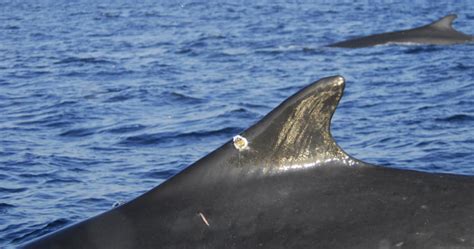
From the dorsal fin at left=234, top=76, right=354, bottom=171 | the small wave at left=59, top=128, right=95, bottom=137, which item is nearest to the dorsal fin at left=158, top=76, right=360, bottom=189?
the dorsal fin at left=234, top=76, right=354, bottom=171

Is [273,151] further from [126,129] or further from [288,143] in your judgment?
[126,129]

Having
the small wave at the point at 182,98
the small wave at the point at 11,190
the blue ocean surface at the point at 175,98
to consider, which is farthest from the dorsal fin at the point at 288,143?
the small wave at the point at 182,98

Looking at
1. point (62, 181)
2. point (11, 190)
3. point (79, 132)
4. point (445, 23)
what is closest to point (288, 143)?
point (11, 190)

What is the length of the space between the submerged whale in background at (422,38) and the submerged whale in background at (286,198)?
21.2 metres

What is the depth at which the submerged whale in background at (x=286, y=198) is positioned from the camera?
5.11 metres

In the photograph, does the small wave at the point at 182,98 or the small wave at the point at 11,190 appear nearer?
the small wave at the point at 11,190

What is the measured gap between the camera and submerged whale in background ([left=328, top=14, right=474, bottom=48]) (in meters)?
26.5

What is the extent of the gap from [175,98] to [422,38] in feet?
30.5

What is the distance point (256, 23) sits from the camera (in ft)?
116

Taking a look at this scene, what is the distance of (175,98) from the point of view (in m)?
19.2

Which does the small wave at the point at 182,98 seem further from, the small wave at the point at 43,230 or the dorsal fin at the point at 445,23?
the dorsal fin at the point at 445,23

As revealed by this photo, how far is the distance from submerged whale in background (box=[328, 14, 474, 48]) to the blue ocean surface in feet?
1.61

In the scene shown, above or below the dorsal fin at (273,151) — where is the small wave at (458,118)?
below

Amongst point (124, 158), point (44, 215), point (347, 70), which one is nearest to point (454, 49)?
point (347, 70)
